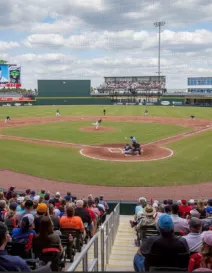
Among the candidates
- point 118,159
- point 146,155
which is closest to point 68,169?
point 118,159

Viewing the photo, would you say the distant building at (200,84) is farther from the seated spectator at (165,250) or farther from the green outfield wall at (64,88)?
the seated spectator at (165,250)

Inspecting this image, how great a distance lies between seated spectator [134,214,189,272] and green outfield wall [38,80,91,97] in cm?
11634

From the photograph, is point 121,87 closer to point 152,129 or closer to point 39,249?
point 152,129

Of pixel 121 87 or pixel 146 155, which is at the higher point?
pixel 121 87

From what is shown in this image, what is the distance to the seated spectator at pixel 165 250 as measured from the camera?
486 cm

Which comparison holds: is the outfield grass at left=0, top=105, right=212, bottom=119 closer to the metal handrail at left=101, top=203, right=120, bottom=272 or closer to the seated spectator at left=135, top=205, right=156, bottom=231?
the metal handrail at left=101, top=203, right=120, bottom=272

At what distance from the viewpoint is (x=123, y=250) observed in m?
9.08

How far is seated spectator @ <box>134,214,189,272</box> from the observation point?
15.9 feet

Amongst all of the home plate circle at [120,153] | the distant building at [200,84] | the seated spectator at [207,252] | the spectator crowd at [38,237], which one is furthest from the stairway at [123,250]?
the distant building at [200,84]

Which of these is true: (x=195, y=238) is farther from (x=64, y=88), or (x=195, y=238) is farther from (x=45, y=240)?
(x=64, y=88)

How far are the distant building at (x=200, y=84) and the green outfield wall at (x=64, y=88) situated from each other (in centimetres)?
3748

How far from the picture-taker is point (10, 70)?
8112 centimetres

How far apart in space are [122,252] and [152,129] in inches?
1284

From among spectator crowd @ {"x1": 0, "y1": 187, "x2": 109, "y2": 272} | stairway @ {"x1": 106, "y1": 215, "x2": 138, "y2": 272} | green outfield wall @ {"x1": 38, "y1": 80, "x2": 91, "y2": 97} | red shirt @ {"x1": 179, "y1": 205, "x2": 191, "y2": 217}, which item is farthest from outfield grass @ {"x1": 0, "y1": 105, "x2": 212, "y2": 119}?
spectator crowd @ {"x1": 0, "y1": 187, "x2": 109, "y2": 272}
